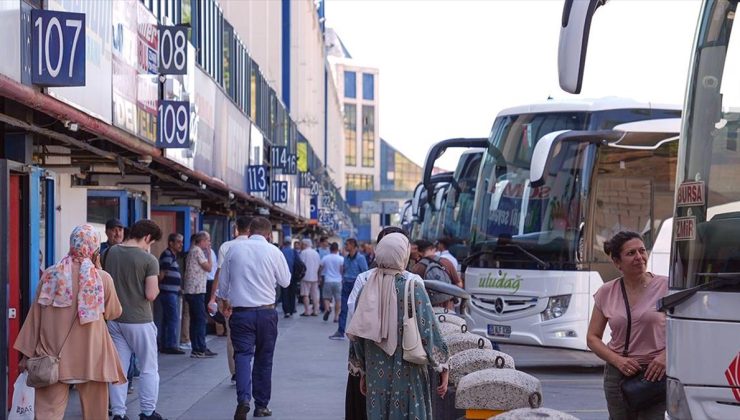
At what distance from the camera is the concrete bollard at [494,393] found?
23.9 feet

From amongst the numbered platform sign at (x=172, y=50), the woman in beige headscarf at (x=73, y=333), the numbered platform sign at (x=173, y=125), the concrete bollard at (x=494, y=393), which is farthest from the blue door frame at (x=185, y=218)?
the concrete bollard at (x=494, y=393)

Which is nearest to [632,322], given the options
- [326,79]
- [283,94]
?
[283,94]

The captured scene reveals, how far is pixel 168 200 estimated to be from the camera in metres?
21.1

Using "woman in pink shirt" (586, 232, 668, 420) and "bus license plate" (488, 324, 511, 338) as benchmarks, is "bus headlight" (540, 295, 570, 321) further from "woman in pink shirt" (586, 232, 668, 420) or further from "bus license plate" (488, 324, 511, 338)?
"woman in pink shirt" (586, 232, 668, 420)

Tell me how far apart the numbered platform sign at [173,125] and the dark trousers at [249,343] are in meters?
3.71

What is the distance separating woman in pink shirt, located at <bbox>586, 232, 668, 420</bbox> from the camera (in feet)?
22.2

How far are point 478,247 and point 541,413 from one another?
40.0ft

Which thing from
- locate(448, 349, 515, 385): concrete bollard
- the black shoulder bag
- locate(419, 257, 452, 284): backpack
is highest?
locate(419, 257, 452, 284): backpack

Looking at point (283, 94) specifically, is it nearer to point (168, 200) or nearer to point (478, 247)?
point (168, 200)

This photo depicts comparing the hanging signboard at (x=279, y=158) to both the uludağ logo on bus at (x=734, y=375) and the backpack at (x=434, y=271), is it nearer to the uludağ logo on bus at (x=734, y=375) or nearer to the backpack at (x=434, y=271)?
the backpack at (x=434, y=271)

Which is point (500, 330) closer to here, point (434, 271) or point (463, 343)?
point (434, 271)

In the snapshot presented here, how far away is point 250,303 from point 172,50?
4.93m

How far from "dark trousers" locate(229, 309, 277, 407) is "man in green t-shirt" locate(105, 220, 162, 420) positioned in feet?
2.57

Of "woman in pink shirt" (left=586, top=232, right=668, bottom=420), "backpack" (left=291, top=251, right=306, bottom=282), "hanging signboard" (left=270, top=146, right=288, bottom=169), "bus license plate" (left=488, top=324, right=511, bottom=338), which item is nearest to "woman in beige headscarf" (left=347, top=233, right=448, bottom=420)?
"woman in pink shirt" (left=586, top=232, right=668, bottom=420)
